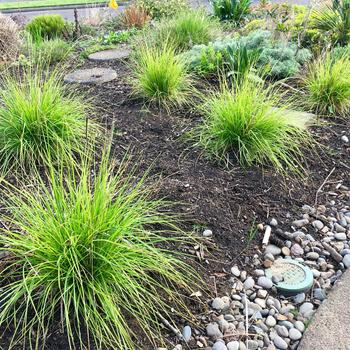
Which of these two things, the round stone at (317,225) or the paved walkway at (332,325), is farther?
the round stone at (317,225)

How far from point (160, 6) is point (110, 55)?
137 inches

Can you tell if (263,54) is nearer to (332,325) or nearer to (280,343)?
(332,325)

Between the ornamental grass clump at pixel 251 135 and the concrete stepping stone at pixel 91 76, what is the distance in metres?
1.88

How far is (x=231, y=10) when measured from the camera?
809 cm

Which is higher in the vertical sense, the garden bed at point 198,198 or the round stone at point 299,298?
the garden bed at point 198,198

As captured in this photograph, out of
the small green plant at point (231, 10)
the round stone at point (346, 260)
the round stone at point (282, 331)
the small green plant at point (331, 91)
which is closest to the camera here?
the round stone at point (282, 331)

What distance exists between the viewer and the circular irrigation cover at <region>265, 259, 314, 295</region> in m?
2.35

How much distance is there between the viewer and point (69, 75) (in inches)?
201

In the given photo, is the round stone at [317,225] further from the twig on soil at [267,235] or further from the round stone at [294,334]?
the round stone at [294,334]

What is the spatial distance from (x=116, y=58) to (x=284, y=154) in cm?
329

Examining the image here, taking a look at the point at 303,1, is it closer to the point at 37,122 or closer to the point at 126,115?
the point at 126,115

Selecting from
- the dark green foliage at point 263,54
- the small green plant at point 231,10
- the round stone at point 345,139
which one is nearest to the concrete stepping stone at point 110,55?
the dark green foliage at point 263,54

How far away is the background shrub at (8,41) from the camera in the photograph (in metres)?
5.95

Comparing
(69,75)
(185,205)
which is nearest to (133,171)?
(185,205)
